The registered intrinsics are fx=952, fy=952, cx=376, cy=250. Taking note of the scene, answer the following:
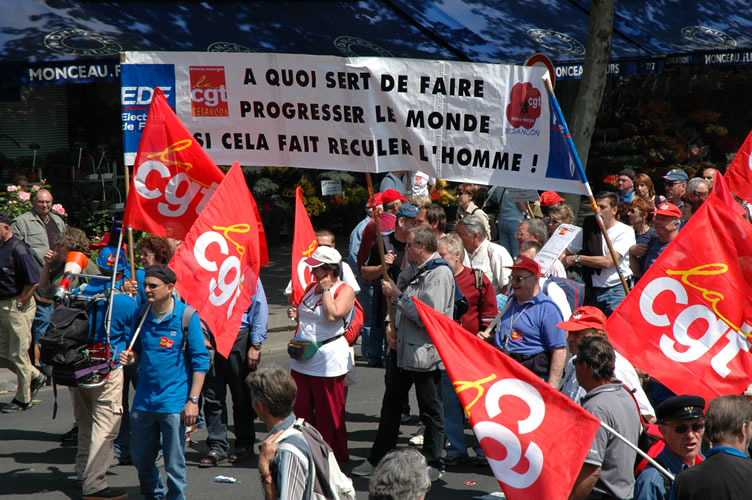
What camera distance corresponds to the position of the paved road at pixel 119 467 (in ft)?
22.3

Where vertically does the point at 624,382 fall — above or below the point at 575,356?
below

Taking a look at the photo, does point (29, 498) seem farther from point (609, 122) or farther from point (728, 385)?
point (609, 122)

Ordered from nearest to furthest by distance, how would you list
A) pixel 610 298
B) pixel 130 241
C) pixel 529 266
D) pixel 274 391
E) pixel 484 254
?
pixel 274 391
pixel 529 266
pixel 130 241
pixel 484 254
pixel 610 298

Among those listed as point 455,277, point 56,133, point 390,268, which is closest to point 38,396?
point 390,268

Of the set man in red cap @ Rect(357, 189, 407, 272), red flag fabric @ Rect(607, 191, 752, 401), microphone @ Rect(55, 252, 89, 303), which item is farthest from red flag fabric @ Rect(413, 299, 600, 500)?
man in red cap @ Rect(357, 189, 407, 272)

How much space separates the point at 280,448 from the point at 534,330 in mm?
2751

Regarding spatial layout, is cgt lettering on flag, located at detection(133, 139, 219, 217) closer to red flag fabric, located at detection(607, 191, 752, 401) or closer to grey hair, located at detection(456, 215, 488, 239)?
grey hair, located at detection(456, 215, 488, 239)

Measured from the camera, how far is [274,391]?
443 cm

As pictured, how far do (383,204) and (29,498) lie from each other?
5.34m

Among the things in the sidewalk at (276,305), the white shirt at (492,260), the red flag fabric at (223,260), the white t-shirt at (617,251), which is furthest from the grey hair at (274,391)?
the sidewalk at (276,305)

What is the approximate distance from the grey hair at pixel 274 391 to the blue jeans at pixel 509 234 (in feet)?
27.6

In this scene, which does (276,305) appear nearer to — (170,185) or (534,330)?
(170,185)

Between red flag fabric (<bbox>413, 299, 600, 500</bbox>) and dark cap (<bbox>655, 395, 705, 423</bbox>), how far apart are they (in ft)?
1.01

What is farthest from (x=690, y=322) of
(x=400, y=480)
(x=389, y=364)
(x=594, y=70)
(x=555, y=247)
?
(x=594, y=70)
